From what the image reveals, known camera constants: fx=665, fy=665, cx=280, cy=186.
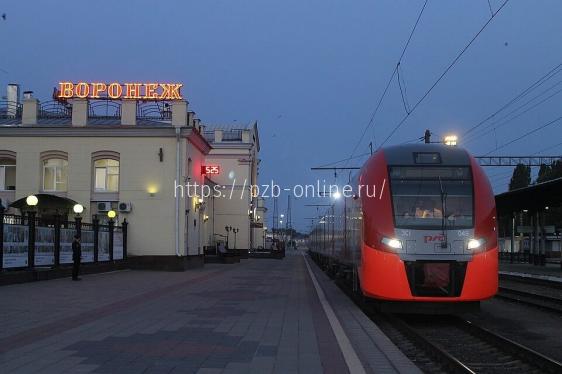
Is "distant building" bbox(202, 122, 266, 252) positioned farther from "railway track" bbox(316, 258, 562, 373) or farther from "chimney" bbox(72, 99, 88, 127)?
"railway track" bbox(316, 258, 562, 373)

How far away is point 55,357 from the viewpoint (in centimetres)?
771

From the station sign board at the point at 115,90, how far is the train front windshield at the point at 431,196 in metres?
25.9

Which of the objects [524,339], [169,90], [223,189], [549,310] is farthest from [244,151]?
[524,339]

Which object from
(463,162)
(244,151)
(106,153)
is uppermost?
(244,151)

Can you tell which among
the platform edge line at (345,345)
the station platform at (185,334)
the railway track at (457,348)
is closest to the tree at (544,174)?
the station platform at (185,334)

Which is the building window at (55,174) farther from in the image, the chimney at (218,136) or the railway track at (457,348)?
the chimney at (218,136)

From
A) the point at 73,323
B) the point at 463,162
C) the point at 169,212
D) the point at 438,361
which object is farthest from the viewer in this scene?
the point at 169,212

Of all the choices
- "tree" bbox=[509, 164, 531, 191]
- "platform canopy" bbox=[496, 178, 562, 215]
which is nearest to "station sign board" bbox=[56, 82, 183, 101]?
"platform canopy" bbox=[496, 178, 562, 215]

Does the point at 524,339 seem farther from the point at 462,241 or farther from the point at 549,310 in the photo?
the point at 549,310

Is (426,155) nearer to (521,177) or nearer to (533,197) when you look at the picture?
(533,197)

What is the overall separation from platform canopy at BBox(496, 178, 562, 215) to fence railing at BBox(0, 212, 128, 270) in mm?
20770

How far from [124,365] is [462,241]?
703 cm

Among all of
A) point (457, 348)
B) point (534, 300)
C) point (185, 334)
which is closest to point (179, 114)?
point (534, 300)

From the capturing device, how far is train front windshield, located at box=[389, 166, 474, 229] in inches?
486
